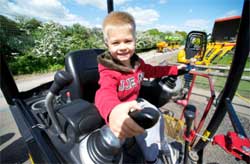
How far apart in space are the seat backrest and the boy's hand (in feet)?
2.50

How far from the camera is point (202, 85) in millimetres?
3436

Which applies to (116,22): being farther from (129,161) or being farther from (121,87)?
(129,161)

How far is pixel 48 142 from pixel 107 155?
0.37 m

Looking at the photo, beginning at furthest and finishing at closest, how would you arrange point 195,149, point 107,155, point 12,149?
point 12,149 < point 195,149 < point 107,155

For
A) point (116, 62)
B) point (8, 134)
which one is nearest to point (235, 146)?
point (116, 62)

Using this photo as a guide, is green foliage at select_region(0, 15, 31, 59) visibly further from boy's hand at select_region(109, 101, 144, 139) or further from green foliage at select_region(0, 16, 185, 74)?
boy's hand at select_region(109, 101, 144, 139)

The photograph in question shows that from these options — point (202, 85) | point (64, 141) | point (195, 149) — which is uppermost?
point (64, 141)

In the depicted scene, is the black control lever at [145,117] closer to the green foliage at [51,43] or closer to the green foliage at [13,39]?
the green foliage at [13,39]

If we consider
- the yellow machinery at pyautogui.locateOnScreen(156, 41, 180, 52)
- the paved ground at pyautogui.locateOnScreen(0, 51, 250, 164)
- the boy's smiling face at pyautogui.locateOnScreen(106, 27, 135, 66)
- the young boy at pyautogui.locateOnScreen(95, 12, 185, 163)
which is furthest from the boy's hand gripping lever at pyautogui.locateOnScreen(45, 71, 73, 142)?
the yellow machinery at pyautogui.locateOnScreen(156, 41, 180, 52)

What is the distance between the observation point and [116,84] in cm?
87

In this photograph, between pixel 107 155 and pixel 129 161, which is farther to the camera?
pixel 129 161

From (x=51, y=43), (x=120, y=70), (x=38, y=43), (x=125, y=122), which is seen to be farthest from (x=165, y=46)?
(x=125, y=122)

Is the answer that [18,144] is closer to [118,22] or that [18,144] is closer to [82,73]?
[82,73]

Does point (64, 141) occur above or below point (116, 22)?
below
